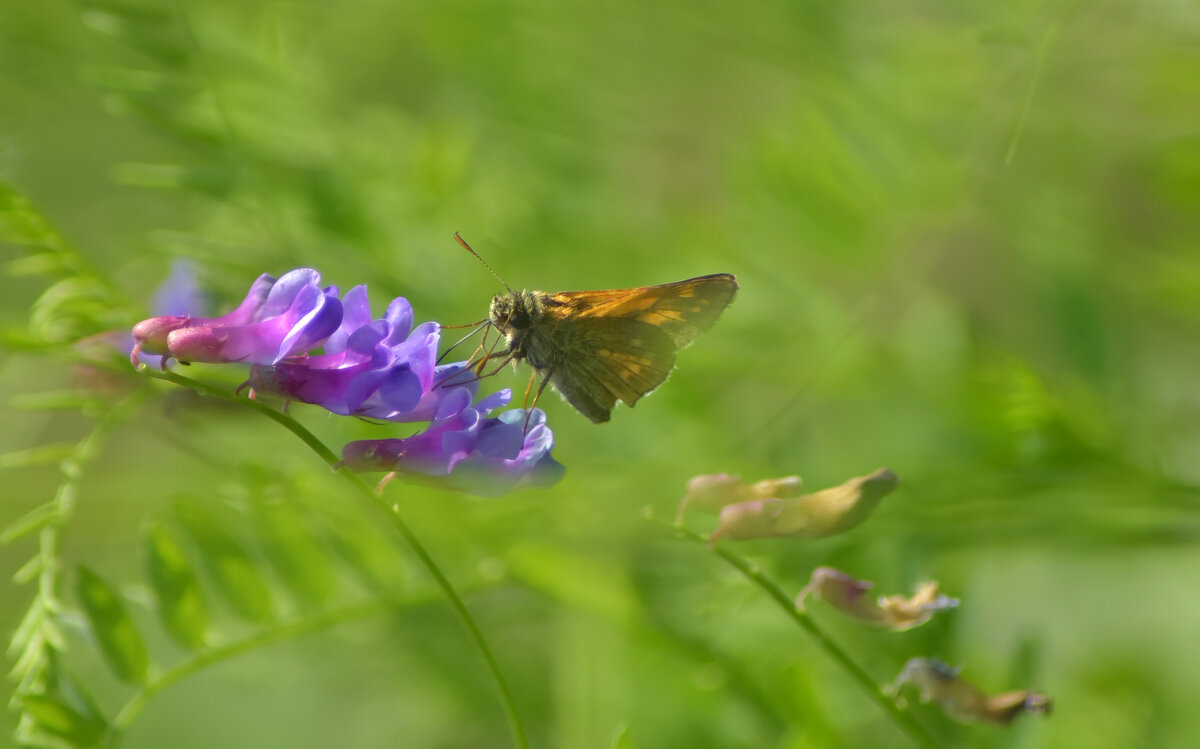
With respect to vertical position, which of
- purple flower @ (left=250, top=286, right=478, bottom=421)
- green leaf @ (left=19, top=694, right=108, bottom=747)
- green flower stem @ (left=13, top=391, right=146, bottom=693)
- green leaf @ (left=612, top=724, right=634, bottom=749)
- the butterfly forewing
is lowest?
green leaf @ (left=19, top=694, right=108, bottom=747)

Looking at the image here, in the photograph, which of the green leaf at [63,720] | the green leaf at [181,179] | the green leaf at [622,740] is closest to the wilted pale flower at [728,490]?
the green leaf at [622,740]

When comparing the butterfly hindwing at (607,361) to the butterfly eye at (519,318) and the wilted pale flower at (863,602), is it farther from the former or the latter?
the wilted pale flower at (863,602)

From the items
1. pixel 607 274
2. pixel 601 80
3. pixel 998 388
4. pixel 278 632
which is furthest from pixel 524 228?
pixel 278 632

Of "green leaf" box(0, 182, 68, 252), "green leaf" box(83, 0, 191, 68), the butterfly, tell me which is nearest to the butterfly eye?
the butterfly

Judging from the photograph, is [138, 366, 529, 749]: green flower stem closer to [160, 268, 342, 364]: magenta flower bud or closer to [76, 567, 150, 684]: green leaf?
[160, 268, 342, 364]: magenta flower bud

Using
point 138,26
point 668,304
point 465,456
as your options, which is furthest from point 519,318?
point 138,26

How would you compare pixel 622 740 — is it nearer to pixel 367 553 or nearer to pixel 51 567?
pixel 51 567
